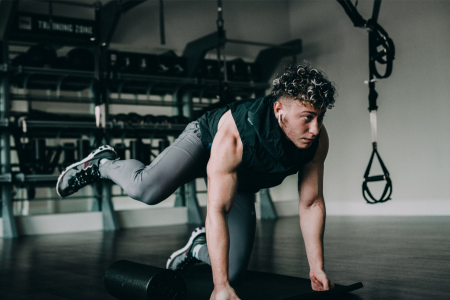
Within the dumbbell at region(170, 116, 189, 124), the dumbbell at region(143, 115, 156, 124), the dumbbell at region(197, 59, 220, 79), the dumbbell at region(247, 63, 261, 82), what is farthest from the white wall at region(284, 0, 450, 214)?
the dumbbell at region(143, 115, 156, 124)

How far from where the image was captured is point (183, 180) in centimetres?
204

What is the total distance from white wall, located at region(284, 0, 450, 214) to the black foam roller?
4594 millimetres

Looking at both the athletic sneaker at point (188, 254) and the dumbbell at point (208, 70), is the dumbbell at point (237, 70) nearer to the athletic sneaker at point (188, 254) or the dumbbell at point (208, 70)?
the dumbbell at point (208, 70)

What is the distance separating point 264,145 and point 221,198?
9.1 inches

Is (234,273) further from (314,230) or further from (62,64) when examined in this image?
(62,64)

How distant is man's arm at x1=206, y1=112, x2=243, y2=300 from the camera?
5.38ft

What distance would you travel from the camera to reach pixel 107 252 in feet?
11.5

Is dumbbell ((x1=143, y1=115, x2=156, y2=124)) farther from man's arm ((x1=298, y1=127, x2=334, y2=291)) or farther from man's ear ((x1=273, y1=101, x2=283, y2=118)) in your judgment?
man's ear ((x1=273, y1=101, x2=283, y2=118))

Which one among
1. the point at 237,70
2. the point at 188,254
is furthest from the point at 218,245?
the point at 237,70

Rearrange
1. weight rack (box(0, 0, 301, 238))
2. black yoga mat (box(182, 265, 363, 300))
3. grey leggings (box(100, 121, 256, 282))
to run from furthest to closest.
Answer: weight rack (box(0, 0, 301, 238)) → grey leggings (box(100, 121, 256, 282)) → black yoga mat (box(182, 265, 363, 300))

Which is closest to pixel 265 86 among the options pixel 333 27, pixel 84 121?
pixel 333 27

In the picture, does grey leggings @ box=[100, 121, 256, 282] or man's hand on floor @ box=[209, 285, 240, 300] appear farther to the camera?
grey leggings @ box=[100, 121, 256, 282]

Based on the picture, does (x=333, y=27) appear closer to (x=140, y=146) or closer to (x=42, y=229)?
(x=140, y=146)

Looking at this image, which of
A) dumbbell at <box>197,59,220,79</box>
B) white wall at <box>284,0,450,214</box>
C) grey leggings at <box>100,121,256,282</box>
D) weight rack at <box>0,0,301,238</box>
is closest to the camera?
grey leggings at <box>100,121,256,282</box>
